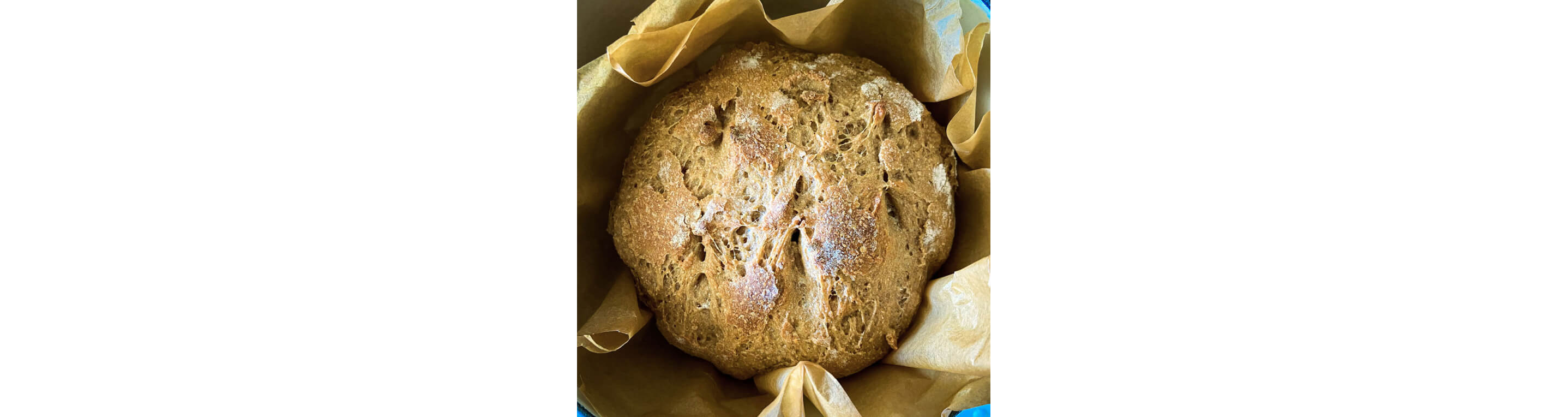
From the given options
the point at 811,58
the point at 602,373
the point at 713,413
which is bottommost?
the point at 713,413

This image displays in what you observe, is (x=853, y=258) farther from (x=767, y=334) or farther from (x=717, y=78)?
(x=717, y=78)

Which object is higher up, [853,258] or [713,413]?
[853,258]

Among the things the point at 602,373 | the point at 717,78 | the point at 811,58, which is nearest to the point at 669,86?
the point at 717,78

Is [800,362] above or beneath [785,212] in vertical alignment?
beneath
